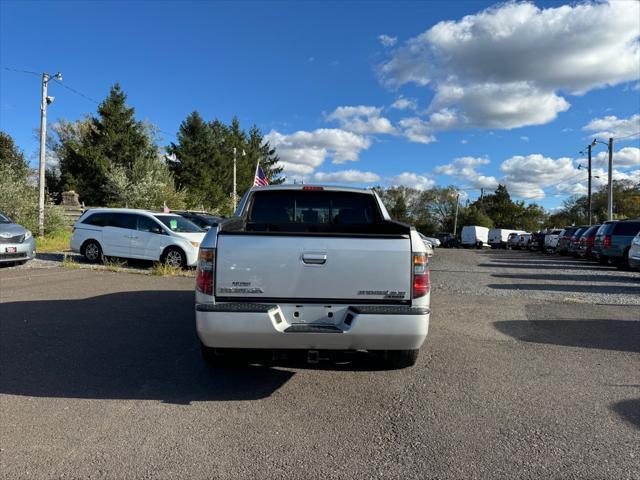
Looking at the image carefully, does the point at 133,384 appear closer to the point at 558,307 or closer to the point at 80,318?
the point at 80,318

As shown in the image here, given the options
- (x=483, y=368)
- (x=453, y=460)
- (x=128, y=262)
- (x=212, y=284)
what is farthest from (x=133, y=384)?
(x=128, y=262)

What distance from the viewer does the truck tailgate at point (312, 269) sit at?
13.3 ft

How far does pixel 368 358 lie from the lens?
549 cm

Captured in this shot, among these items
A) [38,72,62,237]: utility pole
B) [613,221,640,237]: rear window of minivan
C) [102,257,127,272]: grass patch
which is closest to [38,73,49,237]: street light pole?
[38,72,62,237]: utility pole

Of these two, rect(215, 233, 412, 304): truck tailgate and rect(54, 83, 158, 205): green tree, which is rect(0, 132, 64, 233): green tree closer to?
rect(54, 83, 158, 205): green tree

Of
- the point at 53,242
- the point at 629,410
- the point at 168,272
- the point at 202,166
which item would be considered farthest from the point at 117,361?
the point at 202,166

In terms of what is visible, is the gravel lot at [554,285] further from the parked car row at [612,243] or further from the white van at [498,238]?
the white van at [498,238]

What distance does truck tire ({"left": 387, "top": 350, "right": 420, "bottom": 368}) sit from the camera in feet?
15.3

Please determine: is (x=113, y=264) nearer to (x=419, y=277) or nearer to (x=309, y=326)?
(x=309, y=326)

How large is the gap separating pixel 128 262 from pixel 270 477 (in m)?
13.5

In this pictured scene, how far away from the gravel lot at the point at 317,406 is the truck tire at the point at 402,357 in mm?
151

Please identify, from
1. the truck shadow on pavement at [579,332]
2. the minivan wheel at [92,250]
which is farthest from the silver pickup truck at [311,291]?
the minivan wheel at [92,250]

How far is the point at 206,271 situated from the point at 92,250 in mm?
12462

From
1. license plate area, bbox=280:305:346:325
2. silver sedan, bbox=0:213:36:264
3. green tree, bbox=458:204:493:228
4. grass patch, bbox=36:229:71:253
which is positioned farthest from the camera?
green tree, bbox=458:204:493:228
